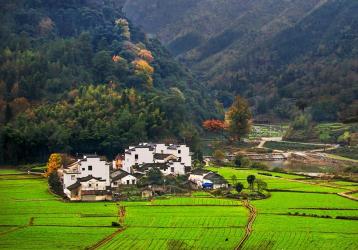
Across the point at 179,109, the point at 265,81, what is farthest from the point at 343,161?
the point at 265,81

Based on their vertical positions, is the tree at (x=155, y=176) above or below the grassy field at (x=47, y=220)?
above

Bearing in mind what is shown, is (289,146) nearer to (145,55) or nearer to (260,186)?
(145,55)

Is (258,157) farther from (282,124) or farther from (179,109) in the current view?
(282,124)

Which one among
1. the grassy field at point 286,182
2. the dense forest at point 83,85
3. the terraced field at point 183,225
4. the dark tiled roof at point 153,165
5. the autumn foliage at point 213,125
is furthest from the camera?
the autumn foliage at point 213,125

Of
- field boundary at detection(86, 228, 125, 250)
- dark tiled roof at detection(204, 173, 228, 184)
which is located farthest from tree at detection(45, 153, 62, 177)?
field boundary at detection(86, 228, 125, 250)

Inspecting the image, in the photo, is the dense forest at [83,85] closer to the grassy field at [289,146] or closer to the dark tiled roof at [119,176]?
the grassy field at [289,146]

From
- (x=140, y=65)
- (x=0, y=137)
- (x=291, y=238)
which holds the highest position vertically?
(x=140, y=65)

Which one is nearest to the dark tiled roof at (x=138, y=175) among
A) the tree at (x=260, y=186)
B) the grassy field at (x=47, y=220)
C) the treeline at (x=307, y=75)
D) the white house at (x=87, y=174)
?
the white house at (x=87, y=174)
